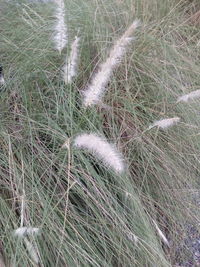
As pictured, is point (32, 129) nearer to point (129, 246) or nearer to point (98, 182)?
point (98, 182)

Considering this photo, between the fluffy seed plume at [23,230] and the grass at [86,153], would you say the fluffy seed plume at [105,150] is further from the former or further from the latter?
the fluffy seed plume at [23,230]

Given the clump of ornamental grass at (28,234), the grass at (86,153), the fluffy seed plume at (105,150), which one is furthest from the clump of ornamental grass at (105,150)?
the clump of ornamental grass at (28,234)

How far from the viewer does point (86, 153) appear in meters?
1.54

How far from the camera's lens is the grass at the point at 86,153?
55.2 inches

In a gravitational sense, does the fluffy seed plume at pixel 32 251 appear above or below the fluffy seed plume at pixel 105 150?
below

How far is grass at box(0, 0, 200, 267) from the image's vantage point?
1401 mm

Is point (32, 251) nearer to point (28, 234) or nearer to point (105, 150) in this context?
point (28, 234)

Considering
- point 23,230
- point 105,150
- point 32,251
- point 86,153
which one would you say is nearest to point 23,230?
point 23,230

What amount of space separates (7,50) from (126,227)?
1.05 meters

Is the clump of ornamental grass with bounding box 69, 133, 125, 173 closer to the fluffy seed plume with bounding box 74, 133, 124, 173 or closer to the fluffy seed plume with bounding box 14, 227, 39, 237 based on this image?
the fluffy seed plume with bounding box 74, 133, 124, 173

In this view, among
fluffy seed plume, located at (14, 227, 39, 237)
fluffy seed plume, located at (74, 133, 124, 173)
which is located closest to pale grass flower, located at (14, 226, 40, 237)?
fluffy seed plume, located at (14, 227, 39, 237)

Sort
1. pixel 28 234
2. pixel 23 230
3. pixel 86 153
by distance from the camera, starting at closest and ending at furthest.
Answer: pixel 23 230 < pixel 28 234 < pixel 86 153

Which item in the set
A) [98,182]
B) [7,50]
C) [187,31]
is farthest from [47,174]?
[187,31]

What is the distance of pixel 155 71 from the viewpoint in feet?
6.65
